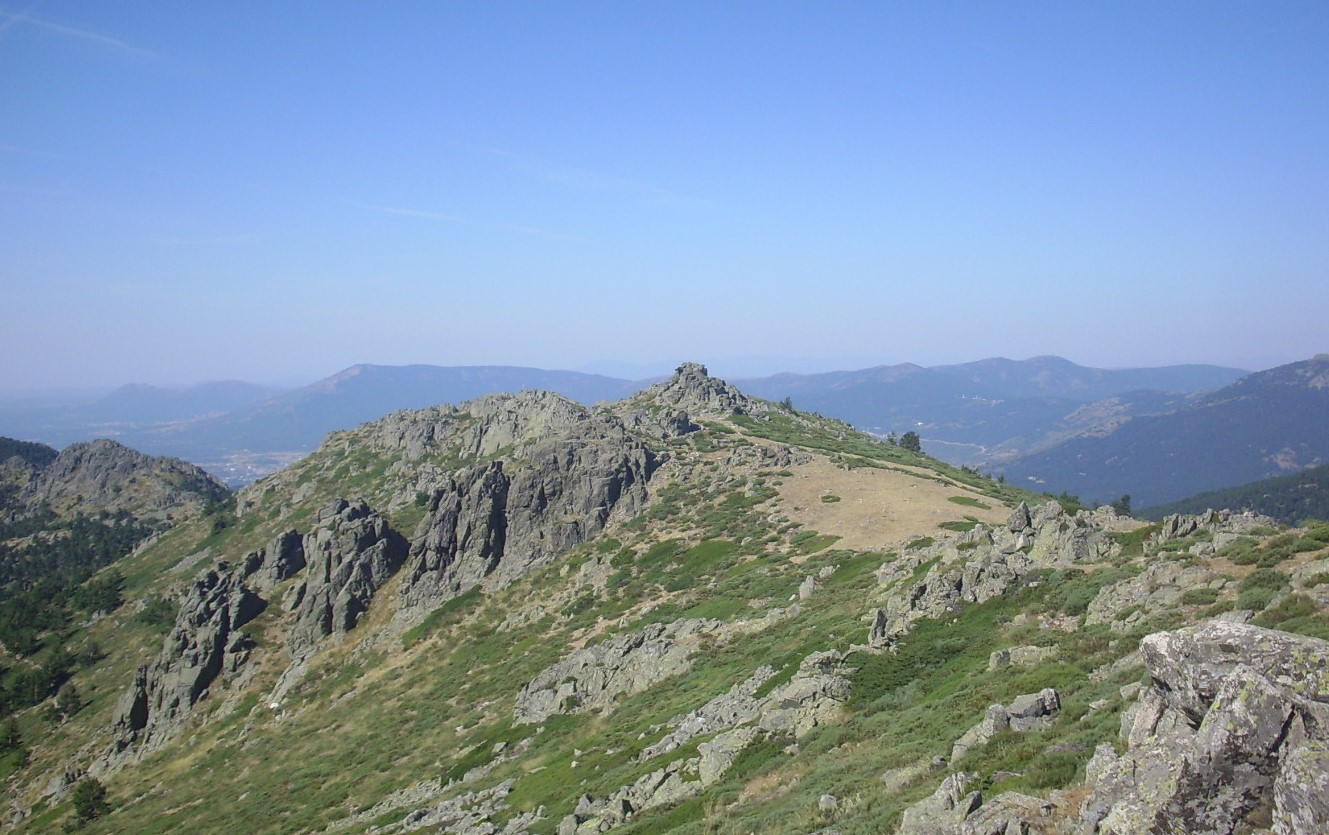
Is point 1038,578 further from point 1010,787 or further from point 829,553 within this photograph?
point 829,553

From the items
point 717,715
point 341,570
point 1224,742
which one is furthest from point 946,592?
point 341,570

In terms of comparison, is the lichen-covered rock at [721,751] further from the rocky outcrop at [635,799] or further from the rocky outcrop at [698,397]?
the rocky outcrop at [698,397]

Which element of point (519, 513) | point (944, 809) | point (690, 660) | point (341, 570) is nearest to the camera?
point (944, 809)

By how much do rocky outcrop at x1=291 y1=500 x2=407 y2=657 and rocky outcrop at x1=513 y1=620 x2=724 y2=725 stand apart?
36.7 meters

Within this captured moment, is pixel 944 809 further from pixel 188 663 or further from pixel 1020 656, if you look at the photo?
pixel 188 663

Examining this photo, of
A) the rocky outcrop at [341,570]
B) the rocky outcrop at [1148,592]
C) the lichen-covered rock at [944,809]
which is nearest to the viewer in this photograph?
the lichen-covered rock at [944,809]

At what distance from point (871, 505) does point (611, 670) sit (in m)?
33.4

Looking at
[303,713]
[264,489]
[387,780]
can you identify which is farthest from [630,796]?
[264,489]

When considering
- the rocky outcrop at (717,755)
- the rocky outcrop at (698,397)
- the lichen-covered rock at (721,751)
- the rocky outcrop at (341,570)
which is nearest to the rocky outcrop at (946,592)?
the rocky outcrop at (717,755)

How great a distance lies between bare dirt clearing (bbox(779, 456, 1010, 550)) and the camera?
61594 mm

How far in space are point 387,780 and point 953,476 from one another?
85730 mm

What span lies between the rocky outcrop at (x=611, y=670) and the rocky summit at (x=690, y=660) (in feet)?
0.89

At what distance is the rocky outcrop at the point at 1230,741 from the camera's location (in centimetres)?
1043

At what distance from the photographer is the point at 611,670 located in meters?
49.0
